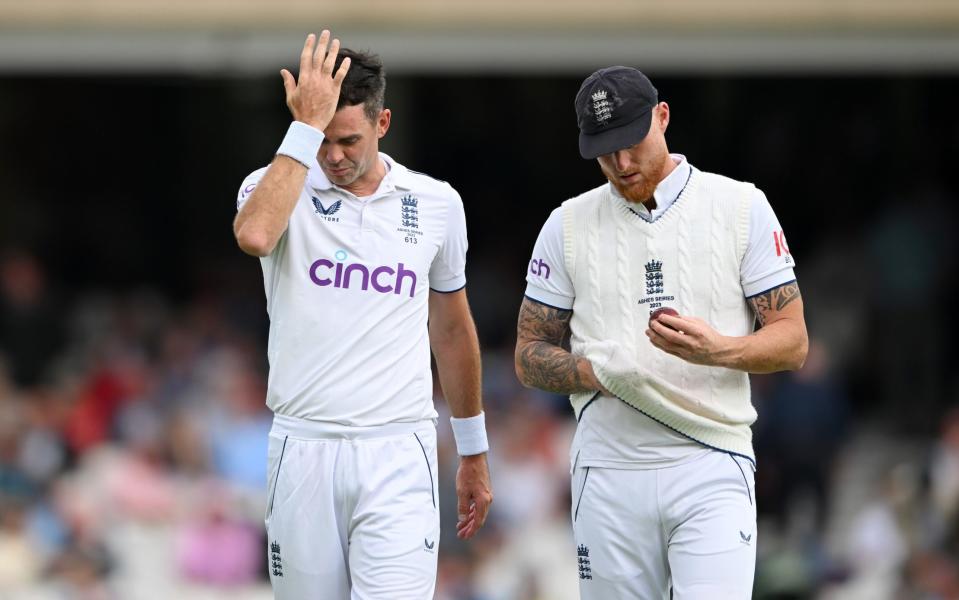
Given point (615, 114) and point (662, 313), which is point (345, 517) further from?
point (615, 114)

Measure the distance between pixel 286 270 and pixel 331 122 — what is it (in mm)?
492

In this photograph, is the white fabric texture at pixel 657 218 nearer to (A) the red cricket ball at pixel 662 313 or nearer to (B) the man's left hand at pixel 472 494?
(A) the red cricket ball at pixel 662 313

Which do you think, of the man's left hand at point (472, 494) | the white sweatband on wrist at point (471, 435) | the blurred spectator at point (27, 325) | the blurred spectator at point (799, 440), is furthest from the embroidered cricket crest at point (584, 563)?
the blurred spectator at point (27, 325)

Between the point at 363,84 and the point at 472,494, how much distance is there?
150 cm

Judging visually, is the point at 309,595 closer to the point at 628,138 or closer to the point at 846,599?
the point at 628,138

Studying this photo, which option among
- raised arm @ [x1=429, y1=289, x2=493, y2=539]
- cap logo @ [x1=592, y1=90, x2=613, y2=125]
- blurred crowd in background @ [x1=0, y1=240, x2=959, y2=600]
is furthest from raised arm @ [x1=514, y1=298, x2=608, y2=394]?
blurred crowd in background @ [x1=0, y1=240, x2=959, y2=600]

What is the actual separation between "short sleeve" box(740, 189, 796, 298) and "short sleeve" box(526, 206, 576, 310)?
0.59 meters

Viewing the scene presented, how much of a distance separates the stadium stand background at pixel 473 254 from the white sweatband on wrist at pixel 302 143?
5400 mm

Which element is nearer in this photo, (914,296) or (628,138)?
(628,138)

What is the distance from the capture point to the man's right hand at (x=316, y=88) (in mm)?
4879

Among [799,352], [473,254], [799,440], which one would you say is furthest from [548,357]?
[473,254]

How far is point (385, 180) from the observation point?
205 inches

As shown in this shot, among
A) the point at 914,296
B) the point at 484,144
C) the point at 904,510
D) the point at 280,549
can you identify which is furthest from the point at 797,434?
the point at 280,549

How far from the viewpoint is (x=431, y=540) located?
16.9 feet
